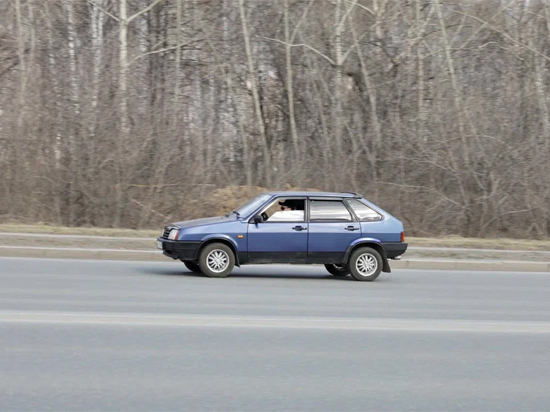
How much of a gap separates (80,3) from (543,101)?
58.0 ft

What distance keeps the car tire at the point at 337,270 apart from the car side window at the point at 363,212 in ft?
3.56

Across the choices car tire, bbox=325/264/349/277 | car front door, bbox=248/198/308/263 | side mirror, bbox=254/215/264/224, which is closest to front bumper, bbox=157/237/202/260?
car front door, bbox=248/198/308/263

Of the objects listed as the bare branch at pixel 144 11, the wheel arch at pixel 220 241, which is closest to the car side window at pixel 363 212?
the wheel arch at pixel 220 241

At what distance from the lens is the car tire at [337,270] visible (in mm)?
15250

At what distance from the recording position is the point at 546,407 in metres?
6.23

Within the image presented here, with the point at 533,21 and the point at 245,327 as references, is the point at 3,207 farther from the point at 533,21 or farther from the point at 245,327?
the point at 533,21

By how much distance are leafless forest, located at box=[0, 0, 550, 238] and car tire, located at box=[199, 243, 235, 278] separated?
1103 cm

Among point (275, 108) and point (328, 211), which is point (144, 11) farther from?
point (328, 211)

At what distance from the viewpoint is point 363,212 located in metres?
14.9

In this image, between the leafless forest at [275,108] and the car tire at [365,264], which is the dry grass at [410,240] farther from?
the car tire at [365,264]

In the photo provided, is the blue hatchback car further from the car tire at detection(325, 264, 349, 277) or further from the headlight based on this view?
the car tire at detection(325, 264, 349, 277)

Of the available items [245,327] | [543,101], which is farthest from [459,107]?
[245,327]

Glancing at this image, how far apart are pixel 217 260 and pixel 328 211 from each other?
225cm

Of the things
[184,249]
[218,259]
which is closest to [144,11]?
[184,249]
